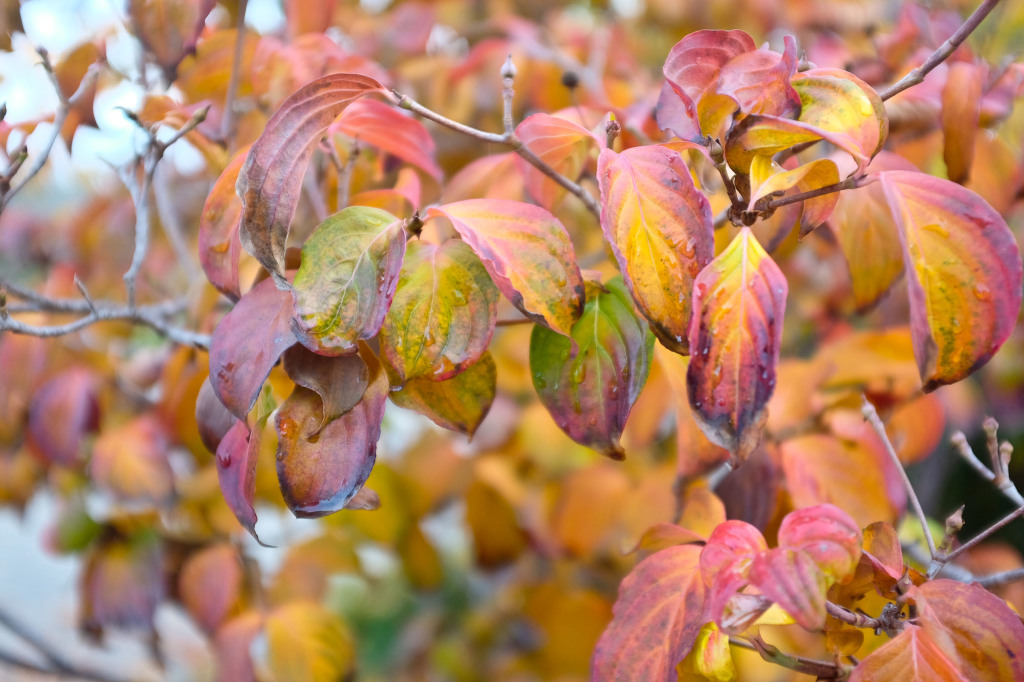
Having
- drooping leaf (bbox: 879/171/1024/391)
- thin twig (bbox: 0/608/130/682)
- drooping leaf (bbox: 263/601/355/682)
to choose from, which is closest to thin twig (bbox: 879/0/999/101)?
drooping leaf (bbox: 879/171/1024/391)

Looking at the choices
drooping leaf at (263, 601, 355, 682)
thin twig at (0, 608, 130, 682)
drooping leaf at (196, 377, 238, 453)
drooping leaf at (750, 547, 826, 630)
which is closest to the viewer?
drooping leaf at (750, 547, 826, 630)

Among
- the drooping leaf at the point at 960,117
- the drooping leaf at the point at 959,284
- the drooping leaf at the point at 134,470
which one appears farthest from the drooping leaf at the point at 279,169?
the drooping leaf at the point at 134,470

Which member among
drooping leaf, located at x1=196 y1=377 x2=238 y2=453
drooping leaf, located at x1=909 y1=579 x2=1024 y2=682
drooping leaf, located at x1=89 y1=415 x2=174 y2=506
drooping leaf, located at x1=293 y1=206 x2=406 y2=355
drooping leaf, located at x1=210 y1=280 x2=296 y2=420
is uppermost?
drooping leaf, located at x1=293 y1=206 x2=406 y2=355

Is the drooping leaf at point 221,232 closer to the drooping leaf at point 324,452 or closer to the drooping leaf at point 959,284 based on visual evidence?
the drooping leaf at point 324,452

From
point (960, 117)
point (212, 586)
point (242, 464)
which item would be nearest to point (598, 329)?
point (242, 464)

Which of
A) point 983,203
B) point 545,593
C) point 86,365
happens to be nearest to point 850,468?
point 983,203

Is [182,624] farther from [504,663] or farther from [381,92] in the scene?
[381,92]

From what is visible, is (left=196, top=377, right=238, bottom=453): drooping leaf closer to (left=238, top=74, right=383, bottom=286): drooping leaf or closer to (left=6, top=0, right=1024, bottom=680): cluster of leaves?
(left=6, top=0, right=1024, bottom=680): cluster of leaves
